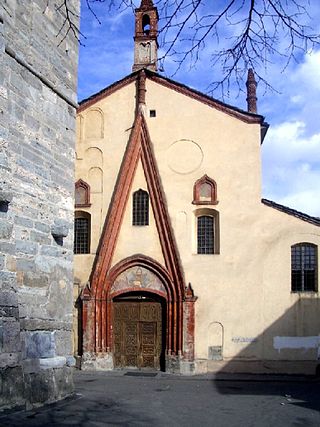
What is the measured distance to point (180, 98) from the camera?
21.3 meters

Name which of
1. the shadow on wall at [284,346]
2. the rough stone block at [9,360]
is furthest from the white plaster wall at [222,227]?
the rough stone block at [9,360]

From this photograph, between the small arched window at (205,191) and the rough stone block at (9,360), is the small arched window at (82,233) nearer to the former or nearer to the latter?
the small arched window at (205,191)

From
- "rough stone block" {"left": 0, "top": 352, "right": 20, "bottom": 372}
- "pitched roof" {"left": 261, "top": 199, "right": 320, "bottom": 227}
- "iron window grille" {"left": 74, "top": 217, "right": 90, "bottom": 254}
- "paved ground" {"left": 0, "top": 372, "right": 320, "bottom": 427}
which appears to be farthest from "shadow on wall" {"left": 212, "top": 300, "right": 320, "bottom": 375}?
"rough stone block" {"left": 0, "top": 352, "right": 20, "bottom": 372}

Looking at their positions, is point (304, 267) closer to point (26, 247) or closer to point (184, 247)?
point (184, 247)

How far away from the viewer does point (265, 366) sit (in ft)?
61.3

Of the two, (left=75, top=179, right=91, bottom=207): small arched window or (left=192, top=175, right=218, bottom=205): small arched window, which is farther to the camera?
(left=75, top=179, right=91, bottom=207): small arched window

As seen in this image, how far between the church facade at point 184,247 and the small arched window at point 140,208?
36mm

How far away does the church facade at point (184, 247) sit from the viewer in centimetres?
1897

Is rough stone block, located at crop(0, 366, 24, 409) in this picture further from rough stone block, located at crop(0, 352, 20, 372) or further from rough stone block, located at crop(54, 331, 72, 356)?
rough stone block, located at crop(54, 331, 72, 356)

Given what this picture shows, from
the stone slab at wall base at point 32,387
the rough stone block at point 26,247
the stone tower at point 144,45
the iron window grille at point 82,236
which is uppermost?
the stone tower at point 144,45

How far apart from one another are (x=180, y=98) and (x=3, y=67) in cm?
1401

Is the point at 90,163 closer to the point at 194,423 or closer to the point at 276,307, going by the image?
the point at 276,307

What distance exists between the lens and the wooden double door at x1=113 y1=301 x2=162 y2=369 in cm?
1950

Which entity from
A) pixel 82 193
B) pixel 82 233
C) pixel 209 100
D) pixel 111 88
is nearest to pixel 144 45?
pixel 111 88
